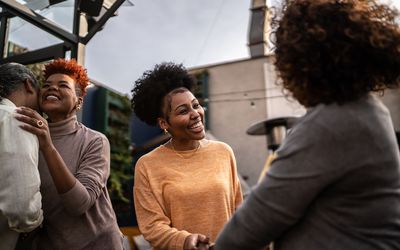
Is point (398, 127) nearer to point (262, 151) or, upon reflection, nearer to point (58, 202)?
point (262, 151)

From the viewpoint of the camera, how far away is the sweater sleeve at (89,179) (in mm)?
1647

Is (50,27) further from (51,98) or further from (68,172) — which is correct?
(68,172)

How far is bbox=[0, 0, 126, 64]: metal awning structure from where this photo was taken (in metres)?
2.84

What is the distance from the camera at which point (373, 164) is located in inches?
39.0

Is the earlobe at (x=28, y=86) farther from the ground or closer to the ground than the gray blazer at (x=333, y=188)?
farther from the ground

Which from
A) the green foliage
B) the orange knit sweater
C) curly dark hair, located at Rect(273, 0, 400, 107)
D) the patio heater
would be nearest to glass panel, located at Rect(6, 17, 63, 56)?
the orange knit sweater

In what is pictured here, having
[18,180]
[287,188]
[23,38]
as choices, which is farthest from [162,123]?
[23,38]

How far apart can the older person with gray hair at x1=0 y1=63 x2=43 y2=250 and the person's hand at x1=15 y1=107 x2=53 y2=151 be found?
14 mm

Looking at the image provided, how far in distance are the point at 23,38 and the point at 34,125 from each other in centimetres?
204

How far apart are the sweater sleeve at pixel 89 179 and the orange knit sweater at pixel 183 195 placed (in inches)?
7.4

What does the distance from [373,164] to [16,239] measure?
1430mm

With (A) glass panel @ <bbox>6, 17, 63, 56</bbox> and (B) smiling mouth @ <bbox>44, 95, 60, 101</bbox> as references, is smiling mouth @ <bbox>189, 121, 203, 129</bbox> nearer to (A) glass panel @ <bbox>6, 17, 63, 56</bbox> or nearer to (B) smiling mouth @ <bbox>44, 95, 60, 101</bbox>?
(B) smiling mouth @ <bbox>44, 95, 60, 101</bbox>

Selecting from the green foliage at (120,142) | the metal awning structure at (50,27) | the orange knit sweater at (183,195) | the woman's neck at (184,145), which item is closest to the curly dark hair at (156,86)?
the woman's neck at (184,145)

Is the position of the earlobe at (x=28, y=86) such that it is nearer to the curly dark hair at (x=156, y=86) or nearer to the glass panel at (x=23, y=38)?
the curly dark hair at (x=156, y=86)
